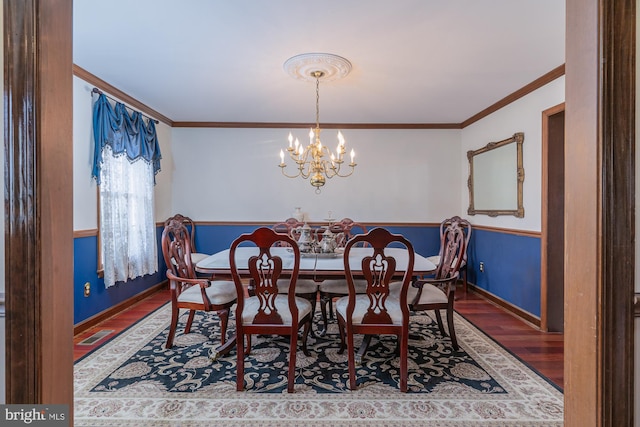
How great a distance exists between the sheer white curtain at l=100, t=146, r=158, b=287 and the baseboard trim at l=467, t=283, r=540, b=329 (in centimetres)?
428

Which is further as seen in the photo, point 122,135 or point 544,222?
point 122,135

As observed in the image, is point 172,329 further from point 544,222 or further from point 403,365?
point 544,222

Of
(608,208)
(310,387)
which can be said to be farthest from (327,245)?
(608,208)

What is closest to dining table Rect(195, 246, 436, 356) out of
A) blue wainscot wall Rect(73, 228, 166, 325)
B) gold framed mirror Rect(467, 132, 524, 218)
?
blue wainscot wall Rect(73, 228, 166, 325)

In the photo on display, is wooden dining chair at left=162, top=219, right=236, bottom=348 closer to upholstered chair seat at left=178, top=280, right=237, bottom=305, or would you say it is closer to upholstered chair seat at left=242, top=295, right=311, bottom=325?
upholstered chair seat at left=178, top=280, right=237, bottom=305

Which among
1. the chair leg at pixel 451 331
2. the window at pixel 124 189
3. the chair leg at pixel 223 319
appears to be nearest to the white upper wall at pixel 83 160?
the window at pixel 124 189

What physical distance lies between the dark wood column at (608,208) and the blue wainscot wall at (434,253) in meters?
2.63

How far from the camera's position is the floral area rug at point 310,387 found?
1.71 m

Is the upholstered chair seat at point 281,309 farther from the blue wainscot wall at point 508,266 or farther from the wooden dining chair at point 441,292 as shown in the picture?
the blue wainscot wall at point 508,266

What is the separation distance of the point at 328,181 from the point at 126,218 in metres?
2.70

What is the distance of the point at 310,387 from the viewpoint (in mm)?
1982

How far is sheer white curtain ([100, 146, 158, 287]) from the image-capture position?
126 inches

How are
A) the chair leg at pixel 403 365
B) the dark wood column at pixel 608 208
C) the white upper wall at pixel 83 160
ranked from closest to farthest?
1. the dark wood column at pixel 608 208
2. the chair leg at pixel 403 365
3. the white upper wall at pixel 83 160

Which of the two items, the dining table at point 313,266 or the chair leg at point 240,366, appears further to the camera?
the dining table at point 313,266
